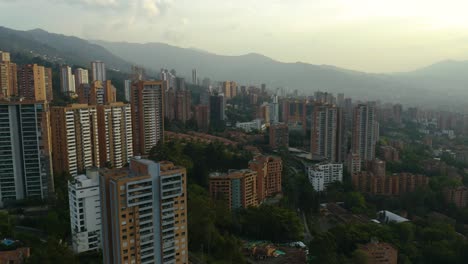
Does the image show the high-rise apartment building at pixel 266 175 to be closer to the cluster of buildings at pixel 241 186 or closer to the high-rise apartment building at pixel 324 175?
the cluster of buildings at pixel 241 186

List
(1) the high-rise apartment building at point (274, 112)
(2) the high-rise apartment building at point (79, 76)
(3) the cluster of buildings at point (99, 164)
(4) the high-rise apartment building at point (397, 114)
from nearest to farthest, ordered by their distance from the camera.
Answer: (3) the cluster of buildings at point (99, 164) < (2) the high-rise apartment building at point (79, 76) < (1) the high-rise apartment building at point (274, 112) < (4) the high-rise apartment building at point (397, 114)

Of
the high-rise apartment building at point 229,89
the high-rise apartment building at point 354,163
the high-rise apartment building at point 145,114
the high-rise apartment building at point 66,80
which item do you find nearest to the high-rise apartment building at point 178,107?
the high-rise apartment building at point 66,80

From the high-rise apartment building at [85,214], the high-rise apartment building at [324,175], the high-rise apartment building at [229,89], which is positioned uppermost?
the high-rise apartment building at [229,89]

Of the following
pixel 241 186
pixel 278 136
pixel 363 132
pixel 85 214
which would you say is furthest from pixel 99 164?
pixel 363 132

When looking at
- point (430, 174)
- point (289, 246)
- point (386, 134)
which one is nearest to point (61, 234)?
point (289, 246)

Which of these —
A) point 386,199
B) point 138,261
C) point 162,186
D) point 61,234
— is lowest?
point 386,199

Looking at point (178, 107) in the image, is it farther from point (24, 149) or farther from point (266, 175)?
point (24, 149)

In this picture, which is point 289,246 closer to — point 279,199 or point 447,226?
point 279,199
